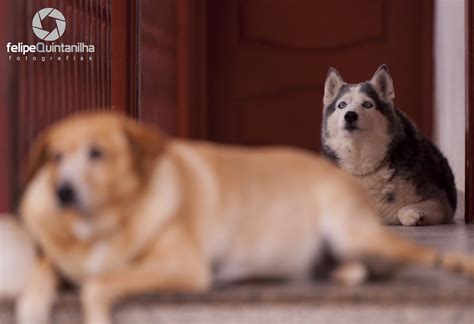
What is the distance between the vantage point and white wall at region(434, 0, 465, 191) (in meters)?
4.20

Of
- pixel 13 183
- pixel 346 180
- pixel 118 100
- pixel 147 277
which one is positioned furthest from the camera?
pixel 118 100

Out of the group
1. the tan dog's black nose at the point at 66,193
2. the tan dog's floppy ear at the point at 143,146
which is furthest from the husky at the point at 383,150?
the tan dog's black nose at the point at 66,193

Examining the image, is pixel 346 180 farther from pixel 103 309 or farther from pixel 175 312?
pixel 103 309

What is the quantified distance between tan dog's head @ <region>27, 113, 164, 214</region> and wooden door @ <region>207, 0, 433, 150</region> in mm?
3301

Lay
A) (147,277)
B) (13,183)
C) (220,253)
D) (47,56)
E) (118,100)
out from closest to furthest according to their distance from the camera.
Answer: (147,277), (220,253), (13,183), (47,56), (118,100)

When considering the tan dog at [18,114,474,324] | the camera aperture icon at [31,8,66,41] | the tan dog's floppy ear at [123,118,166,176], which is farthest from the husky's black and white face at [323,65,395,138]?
the tan dog's floppy ear at [123,118,166,176]

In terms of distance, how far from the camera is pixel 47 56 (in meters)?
2.86

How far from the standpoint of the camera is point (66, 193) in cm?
108

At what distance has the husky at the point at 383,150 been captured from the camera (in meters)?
3.52

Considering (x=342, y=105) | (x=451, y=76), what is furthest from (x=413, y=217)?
(x=451, y=76)

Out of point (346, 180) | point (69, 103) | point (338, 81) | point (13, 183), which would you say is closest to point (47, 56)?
point (69, 103)

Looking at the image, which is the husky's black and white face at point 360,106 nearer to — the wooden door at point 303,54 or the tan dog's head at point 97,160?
the wooden door at point 303,54

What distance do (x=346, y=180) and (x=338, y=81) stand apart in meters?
2.29

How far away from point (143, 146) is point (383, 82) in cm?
260
